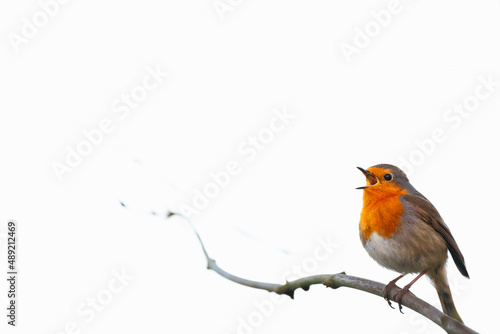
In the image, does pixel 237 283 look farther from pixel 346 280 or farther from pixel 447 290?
pixel 447 290

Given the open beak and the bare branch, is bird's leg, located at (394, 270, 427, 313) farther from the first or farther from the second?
the open beak

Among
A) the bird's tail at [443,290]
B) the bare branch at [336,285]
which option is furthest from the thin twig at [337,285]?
the bird's tail at [443,290]

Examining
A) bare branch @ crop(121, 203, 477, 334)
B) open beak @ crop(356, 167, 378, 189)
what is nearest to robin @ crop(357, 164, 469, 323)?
open beak @ crop(356, 167, 378, 189)

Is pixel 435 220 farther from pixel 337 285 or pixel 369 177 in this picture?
pixel 337 285

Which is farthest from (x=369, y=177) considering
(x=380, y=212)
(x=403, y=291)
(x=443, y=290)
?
(x=403, y=291)

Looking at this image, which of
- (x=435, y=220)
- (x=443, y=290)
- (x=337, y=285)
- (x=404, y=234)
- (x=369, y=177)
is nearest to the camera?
(x=337, y=285)

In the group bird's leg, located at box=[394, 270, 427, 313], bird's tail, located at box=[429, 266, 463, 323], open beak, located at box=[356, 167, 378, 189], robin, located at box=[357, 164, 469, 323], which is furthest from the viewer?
open beak, located at box=[356, 167, 378, 189]

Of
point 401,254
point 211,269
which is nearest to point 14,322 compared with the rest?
point 211,269
